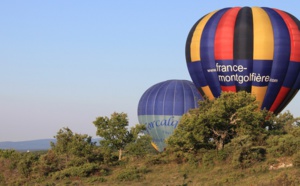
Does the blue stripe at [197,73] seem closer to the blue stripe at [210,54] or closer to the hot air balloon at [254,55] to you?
the hot air balloon at [254,55]

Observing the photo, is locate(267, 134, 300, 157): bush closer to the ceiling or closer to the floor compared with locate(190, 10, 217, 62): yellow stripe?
closer to the floor

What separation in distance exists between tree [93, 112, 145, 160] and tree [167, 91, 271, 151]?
8.24 m

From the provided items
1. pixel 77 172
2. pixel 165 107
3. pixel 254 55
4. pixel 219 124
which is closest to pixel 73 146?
pixel 77 172

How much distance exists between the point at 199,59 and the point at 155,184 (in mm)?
22350

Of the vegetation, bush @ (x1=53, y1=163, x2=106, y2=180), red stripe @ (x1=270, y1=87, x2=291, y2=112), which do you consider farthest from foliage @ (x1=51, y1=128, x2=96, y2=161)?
red stripe @ (x1=270, y1=87, x2=291, y2=112)

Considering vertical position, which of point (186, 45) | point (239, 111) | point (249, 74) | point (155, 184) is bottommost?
point (155, 184)

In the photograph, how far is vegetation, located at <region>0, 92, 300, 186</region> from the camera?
34566mm

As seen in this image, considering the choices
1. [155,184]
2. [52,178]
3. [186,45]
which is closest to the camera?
[155,184]

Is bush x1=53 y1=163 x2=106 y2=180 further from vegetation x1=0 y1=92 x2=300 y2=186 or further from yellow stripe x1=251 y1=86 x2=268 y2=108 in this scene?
yellow stripe x1=251 y1=86 x2=268 y2=108

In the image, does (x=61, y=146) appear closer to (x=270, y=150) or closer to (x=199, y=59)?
(x=199, y=59)

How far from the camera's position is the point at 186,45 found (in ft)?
184

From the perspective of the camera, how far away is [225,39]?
51094 millimetres

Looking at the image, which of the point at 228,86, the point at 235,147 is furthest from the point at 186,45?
the point at 235,147

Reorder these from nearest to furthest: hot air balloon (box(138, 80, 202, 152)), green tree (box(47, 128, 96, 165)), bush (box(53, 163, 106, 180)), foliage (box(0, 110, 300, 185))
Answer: foliage (box(0, 110, 300, 185))
bush (box(53, 163, 106, 180))
green tree (box(47, 128, 96, 165))
hot air balloon (box(138, 80, 202, 152))
